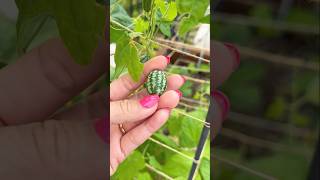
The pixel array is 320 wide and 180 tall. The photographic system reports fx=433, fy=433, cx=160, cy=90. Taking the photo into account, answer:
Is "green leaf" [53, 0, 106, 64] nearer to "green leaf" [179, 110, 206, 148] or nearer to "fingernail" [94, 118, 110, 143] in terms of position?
"fingernail" [94, 118, 110, 143]

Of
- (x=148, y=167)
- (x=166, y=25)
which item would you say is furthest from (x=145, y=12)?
(x=148, y=167)

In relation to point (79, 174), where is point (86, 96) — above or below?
above

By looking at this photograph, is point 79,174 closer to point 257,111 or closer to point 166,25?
point 166,25

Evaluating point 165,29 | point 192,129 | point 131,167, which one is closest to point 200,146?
point 192,129

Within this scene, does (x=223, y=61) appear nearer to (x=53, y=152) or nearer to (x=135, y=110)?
(x=135, y=110)

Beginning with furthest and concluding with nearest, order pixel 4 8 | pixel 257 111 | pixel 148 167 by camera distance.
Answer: pixel 257 111
pixel 148 167
pixel 4 8

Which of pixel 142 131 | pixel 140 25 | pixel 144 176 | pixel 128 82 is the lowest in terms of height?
pixel 144 176
